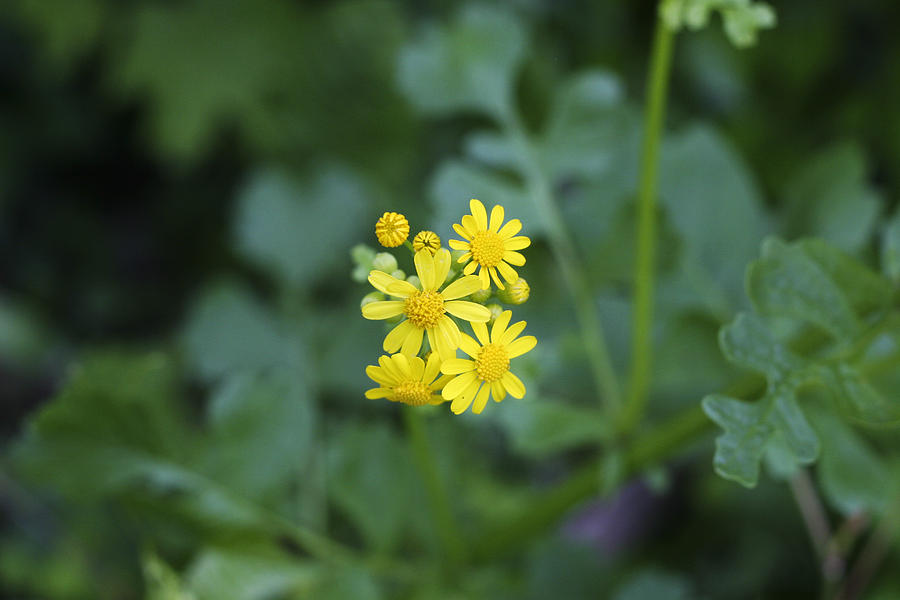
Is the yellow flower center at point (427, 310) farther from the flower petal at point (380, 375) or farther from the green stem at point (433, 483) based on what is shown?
the green stem at point (433, 483)

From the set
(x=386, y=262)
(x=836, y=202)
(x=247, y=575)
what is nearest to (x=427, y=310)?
(x=386, y=262)

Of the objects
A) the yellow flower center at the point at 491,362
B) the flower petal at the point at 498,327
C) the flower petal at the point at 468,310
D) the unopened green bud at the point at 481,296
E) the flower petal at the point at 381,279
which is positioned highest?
the flower petal at the point at 381,279

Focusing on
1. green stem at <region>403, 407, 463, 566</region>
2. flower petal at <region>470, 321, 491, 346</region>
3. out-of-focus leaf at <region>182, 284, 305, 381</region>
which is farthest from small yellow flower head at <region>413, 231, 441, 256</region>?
out-of-focus leaf at <region>182, 284, 305, 381</region>

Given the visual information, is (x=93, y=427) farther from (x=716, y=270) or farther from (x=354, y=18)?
(x=354, y=18)

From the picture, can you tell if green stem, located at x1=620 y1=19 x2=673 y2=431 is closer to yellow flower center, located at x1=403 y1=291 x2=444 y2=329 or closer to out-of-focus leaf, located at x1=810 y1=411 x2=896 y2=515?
out-of-focus leaf, located at x1=810 y1=411 x2=896 y2=515

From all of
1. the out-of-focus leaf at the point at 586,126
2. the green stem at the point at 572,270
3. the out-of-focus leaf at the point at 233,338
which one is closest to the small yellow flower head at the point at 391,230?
the green stem at the point at 572,270

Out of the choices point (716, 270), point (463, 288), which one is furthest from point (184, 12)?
point (463, 288)
